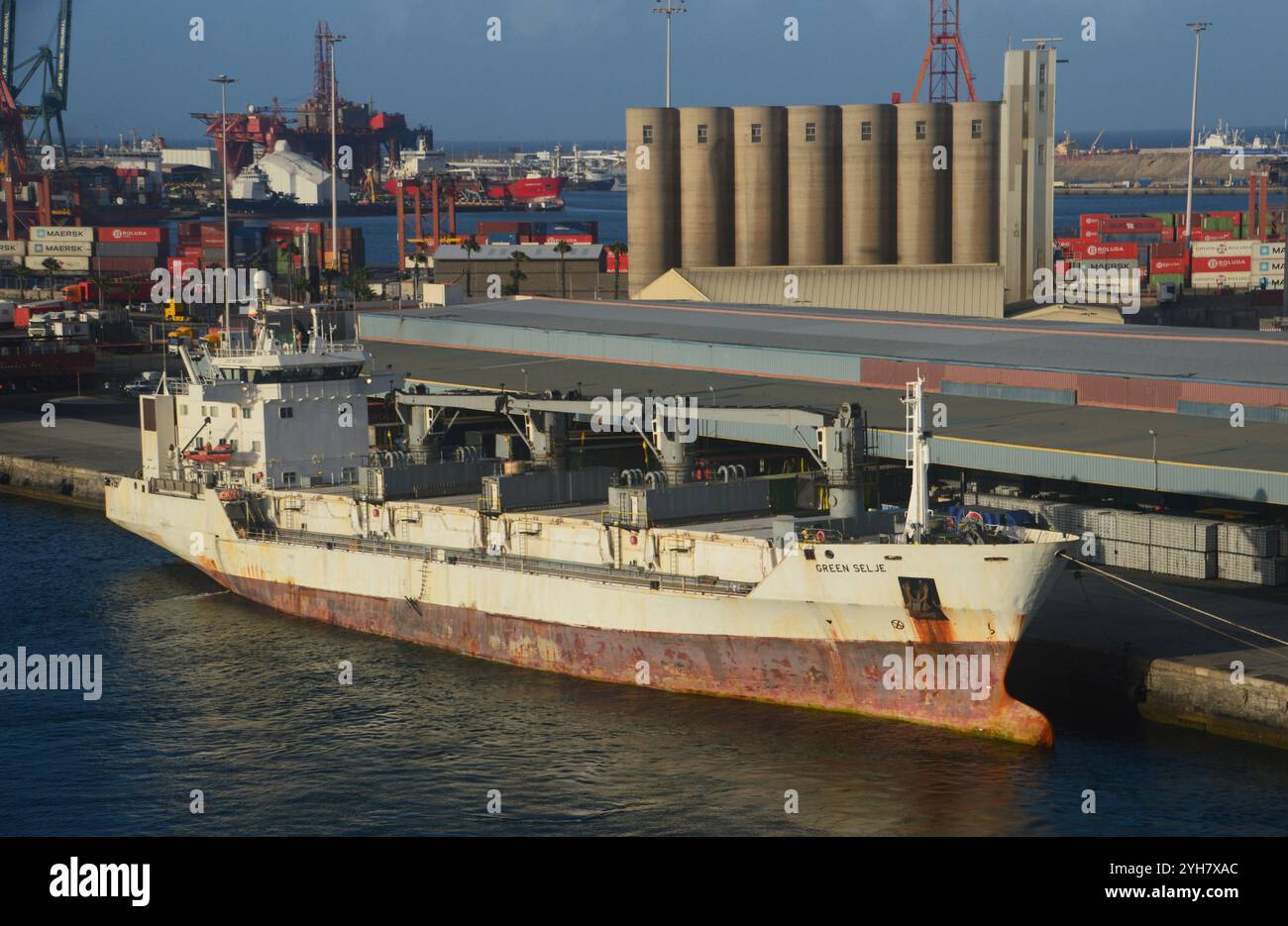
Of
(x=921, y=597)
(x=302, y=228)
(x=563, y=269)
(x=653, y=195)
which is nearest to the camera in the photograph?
(x=921, y=597)

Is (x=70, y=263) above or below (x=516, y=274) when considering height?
above

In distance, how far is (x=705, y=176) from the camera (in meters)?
112

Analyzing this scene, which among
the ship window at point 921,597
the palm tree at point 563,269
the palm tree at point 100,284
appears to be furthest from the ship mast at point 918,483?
the palm tree at point 100,284

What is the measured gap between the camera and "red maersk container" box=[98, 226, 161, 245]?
17725 cm

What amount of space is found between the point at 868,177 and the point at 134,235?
94.4m

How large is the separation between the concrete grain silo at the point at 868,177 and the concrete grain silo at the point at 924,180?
86cm

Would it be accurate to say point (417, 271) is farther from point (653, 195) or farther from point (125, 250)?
point (653, 195)

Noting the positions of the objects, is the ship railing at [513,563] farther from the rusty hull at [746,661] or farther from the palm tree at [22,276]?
the palm tree at [22,276]

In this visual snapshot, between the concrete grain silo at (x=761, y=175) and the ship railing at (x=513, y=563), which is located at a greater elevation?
the concrete grain silo at (x=761, y=175)

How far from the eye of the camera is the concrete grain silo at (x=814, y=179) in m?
110

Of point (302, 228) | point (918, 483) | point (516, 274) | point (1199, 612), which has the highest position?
point (302, 228)

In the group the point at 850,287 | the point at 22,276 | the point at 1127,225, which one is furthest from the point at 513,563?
the point at 1127,225
